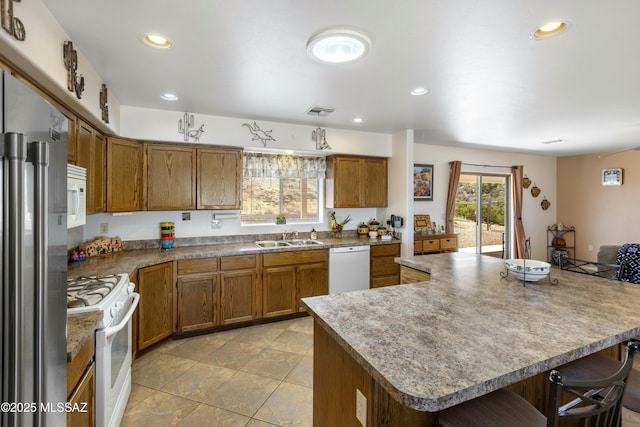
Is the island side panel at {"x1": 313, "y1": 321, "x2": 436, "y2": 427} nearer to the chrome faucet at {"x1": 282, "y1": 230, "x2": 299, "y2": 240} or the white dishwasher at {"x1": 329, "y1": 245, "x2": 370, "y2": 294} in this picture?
the white dishwasher at {"x1": 329, "y1": 245, "x2": 370, "y2": 294}

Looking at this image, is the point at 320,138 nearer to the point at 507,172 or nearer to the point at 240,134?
the point at 240,134

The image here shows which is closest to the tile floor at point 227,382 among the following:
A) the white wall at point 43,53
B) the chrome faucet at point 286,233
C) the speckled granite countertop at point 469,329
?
the speckled granite countertop at point 469,329

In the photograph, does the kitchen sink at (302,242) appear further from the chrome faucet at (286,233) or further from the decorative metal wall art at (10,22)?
the decorative metal wall art at (10,22)

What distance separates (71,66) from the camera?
1872mm

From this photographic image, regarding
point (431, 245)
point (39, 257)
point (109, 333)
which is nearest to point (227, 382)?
point (109, 333)

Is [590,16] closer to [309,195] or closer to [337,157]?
[337,157]

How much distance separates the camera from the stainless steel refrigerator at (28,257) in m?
0.72

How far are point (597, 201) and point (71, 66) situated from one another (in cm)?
855

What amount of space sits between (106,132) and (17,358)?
286cm

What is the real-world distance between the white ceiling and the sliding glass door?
230cm

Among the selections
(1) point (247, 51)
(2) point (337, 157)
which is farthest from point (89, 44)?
(2) point (337, 157)

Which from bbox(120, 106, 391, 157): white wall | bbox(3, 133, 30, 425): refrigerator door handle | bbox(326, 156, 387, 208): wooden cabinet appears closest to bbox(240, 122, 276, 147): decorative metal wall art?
bbox(120, 106, 391, 157): white wall

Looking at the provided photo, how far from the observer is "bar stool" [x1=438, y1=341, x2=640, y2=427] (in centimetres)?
92

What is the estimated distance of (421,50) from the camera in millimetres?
1976
